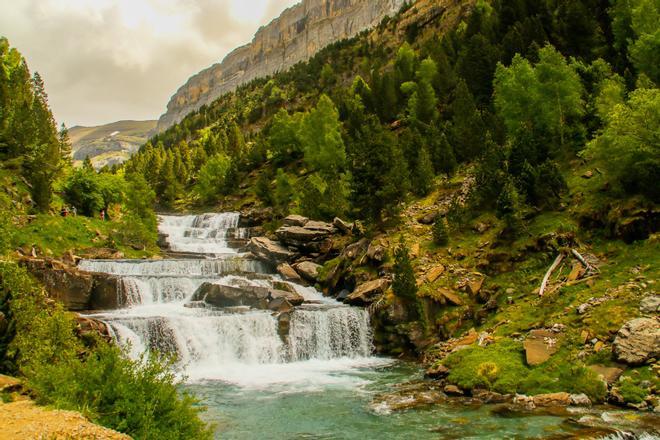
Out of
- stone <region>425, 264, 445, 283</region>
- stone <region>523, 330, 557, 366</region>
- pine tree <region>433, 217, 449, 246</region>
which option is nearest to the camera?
stone <region>523, 330, 557, 366</region>

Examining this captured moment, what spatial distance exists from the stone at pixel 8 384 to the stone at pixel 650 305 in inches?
847

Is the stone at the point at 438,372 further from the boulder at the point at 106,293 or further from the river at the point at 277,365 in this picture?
the boulder at the point at 106,293

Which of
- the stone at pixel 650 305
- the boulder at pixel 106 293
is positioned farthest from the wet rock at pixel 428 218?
the boulder at pixel 106 293

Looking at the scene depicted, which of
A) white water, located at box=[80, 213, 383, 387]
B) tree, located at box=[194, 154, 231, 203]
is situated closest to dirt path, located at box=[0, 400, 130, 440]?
white water, located at box=[80, 213, 383, 387]

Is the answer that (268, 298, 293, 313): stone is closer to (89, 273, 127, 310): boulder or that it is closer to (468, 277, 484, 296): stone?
(89, 273, 127, 310): boulder

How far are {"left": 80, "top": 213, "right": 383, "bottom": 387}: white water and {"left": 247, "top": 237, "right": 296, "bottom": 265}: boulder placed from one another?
758cm

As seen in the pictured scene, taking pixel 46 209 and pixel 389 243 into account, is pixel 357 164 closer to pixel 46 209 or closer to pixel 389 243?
pixel 389 243

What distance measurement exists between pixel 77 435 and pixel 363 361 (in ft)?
65.2

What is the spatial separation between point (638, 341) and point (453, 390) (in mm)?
6911

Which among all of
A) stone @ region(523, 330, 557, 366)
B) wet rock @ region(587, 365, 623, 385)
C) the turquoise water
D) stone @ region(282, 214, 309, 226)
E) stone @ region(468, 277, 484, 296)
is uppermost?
stone @ region(282, 214, 309, 226)

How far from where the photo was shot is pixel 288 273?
38562 mm

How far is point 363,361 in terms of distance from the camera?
2583 cm

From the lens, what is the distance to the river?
1471 cm

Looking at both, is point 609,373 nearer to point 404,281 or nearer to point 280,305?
point 404,281
